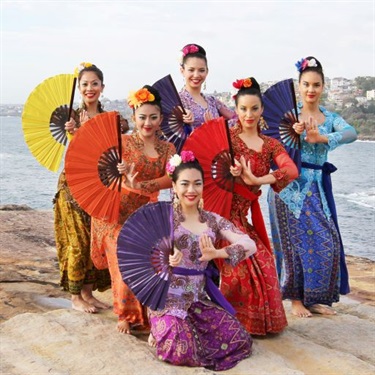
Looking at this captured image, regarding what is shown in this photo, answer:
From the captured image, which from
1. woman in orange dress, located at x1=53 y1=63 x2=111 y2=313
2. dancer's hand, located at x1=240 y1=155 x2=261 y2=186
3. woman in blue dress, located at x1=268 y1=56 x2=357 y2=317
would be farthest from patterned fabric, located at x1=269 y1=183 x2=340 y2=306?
woman in orange dress, located at x1=53 y1=63 x2=111 y2=313

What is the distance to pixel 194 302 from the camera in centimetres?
430

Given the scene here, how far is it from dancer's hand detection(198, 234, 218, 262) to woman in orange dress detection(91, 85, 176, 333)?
0.66m

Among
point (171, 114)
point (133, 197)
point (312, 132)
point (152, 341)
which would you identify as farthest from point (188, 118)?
point (152, 341)

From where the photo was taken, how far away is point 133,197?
4.86m

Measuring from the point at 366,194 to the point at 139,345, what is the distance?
1075 inches

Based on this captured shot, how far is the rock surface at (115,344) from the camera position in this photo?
404 cm

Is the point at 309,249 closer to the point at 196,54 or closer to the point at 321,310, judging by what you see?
the point at 321,310

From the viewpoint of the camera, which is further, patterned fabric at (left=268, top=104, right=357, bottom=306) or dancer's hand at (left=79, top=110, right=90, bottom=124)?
patterned fabric at (left=268, top=104, right=357, bottom=306)

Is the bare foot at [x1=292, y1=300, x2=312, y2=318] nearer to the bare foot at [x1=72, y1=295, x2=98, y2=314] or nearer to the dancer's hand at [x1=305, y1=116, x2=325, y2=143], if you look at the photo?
the dancer's hand at [x1=305, y1=116, x2=325, y2=143]

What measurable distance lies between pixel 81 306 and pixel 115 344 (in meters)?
1.01

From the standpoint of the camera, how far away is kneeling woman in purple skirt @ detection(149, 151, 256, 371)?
4.14 metres

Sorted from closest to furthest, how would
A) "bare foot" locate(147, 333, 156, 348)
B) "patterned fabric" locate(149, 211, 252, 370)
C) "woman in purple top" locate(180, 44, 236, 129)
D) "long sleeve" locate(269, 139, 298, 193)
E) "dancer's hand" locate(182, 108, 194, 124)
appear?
"patterned fabric" locate(149, 211, 252, 370) < "bare foot" locate(147, 333, 156, 348) < "long sleeve" locate(269, 139, 298, 193) < "dancer's hand" locate(182, 108, 194, 124) < "woman in purple top" locate(180, 44, 236, 129)

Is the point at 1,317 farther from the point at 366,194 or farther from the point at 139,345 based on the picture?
the point at 366,194

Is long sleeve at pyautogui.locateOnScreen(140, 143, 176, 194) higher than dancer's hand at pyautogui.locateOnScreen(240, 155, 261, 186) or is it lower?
lower
